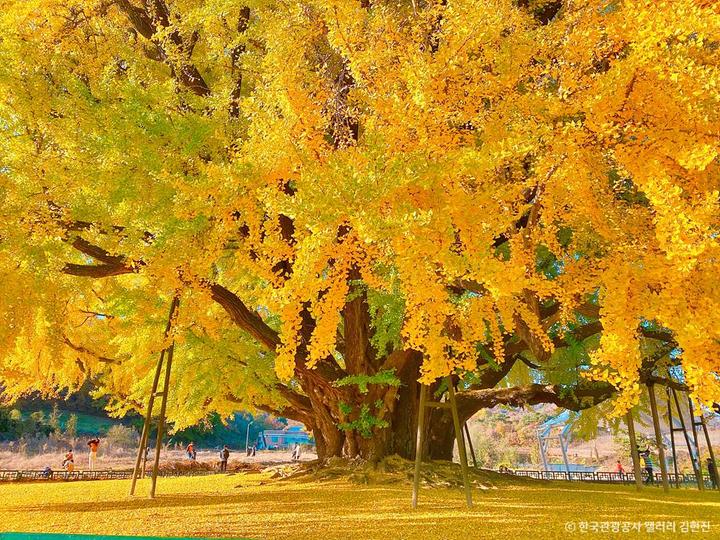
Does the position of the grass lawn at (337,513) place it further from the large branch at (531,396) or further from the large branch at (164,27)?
the large branch at (164,27)

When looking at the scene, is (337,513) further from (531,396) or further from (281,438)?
(281,438)

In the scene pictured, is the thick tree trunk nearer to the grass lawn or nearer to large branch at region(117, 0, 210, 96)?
the grass lawn

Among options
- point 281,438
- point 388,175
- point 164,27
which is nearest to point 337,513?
point 388,175

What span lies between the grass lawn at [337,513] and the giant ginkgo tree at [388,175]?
4.59 ft

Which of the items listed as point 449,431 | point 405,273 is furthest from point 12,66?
point 449,431

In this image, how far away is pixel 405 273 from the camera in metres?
4.44

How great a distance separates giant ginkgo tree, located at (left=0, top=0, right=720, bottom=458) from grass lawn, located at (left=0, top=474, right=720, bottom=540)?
1400 millimetres

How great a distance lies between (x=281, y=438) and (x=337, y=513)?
129ft

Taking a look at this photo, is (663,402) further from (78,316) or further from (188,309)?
(78,316)

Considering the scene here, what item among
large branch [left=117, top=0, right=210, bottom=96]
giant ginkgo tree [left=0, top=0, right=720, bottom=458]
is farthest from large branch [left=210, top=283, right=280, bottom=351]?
large branch [left=117, top=0, right=210, bottom=96]

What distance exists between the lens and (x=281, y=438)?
141 feet

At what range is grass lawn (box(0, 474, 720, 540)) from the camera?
178 inches

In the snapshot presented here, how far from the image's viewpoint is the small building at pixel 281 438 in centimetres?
3875

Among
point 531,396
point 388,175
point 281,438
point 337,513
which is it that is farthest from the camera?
point 281,438
